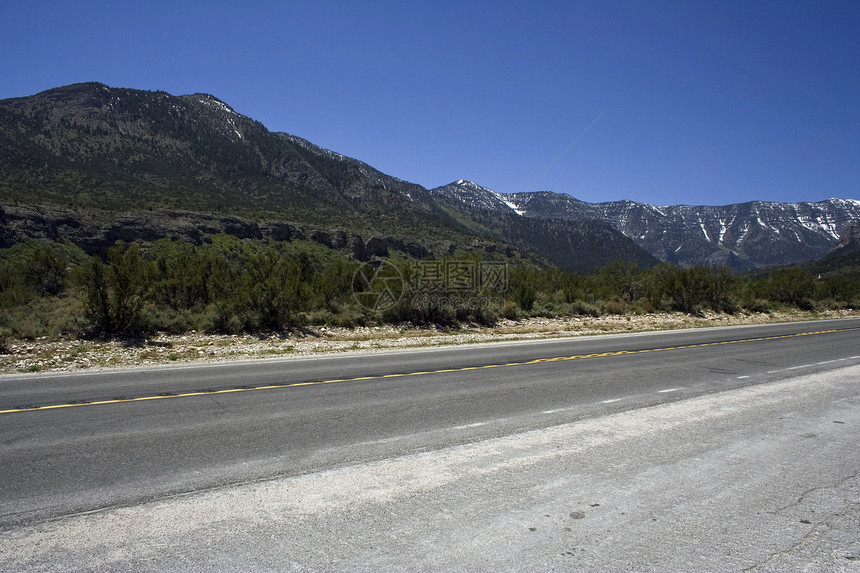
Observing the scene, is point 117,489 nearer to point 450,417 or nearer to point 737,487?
point 450,417

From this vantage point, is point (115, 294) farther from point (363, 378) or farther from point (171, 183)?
point (171, 183)

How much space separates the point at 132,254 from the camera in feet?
55.5

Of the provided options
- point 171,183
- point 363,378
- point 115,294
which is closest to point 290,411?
point 363,378

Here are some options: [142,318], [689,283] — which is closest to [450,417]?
[142,318]

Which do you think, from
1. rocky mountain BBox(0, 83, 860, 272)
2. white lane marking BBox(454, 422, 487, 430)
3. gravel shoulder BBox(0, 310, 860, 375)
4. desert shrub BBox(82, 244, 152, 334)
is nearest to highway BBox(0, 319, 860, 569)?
white lane marking BBox(454, 422, 487, 430)

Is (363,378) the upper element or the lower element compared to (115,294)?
lower

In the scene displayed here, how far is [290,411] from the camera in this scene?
285 inches

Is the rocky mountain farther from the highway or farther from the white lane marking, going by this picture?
the white lane marking

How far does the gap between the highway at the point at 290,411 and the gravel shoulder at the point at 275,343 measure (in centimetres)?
197

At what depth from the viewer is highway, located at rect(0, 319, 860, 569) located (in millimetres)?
4674

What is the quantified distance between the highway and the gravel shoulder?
6.47 ft

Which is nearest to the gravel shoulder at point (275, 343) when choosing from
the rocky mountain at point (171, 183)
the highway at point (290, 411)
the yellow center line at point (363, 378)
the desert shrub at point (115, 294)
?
the desert shrub at point (115, 294)

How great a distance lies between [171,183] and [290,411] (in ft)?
291

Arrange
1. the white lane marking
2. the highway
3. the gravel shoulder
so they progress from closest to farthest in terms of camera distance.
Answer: the highway < the white lane marking < the gravel shoulder
